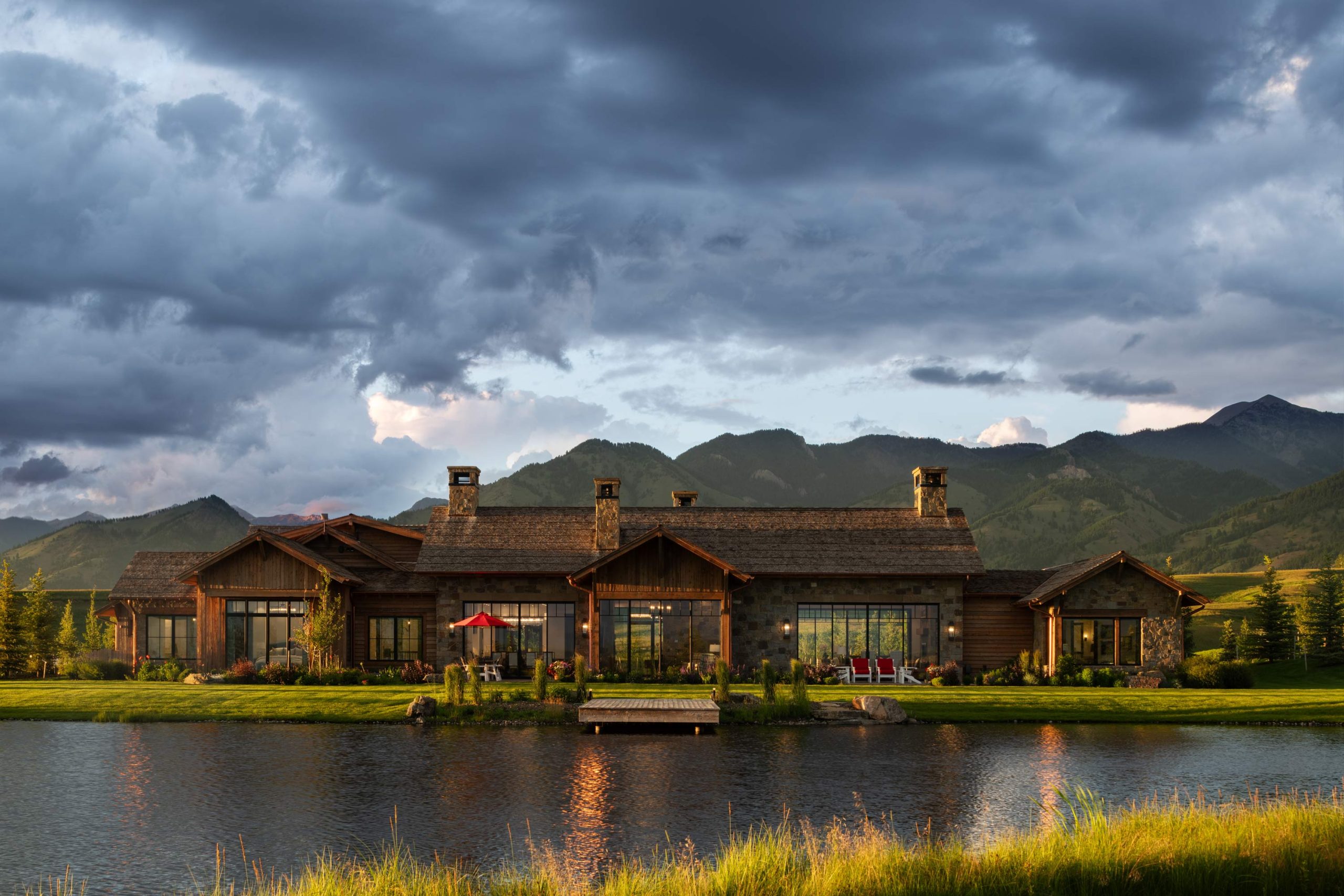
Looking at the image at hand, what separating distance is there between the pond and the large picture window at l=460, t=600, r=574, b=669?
12.4 metres

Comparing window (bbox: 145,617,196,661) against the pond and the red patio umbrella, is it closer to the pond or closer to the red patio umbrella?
the red patio umbrella

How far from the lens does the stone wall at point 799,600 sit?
144 feet

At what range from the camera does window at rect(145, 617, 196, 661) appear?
47.2m

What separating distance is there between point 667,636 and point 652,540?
12.0 ft

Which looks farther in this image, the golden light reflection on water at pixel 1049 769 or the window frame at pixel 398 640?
the window frame at pixel 398 640

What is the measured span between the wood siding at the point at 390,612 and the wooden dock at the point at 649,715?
14.9 m

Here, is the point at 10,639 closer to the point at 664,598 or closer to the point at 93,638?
the point at 93,638

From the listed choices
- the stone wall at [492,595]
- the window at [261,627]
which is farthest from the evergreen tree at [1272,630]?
the window at [261,627]

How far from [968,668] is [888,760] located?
20076 mm

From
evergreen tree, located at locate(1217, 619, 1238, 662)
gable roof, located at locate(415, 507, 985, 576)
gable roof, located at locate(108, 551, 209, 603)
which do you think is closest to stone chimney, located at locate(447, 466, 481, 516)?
gable roof, located at locate(415, 507, 985, 576)

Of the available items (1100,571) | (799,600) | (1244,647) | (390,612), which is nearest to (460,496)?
(390,612)

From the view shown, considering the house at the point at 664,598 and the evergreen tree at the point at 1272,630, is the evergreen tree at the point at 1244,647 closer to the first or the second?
the evergreen tree at the point at 1272,630

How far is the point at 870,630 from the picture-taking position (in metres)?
44.2

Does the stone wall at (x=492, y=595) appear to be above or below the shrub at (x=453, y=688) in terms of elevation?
above
